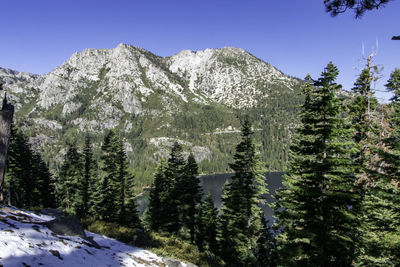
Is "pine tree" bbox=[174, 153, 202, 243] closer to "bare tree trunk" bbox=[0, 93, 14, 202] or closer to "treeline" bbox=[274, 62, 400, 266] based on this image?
"treeline" bbox=[274, 62, 400, 266]

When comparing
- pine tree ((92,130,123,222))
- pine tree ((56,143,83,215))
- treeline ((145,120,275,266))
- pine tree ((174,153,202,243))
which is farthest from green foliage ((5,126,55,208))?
pine tree ((174,153,202,243))

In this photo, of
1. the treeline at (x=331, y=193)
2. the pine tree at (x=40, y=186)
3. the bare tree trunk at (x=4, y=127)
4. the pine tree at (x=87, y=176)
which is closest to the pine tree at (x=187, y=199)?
the pine tree at (x=87, y=176)

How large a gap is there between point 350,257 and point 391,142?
7.14 meters

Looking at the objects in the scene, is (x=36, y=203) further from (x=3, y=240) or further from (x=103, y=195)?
(x=3, y=240)

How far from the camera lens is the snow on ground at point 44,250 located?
220 inches

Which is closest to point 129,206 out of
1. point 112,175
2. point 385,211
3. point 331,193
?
point 112,175

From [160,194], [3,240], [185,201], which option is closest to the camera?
[3,240]

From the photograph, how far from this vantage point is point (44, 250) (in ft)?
21.2

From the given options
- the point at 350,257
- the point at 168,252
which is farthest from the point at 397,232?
the point at 168,252

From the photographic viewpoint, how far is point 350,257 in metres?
13.2

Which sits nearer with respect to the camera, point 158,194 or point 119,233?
point 119,233

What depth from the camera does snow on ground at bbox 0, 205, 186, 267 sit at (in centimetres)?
558

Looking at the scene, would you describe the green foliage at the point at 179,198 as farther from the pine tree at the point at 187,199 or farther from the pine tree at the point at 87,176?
the pine tree at the point at 87,176

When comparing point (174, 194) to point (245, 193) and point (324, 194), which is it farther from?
point (324, 194)
